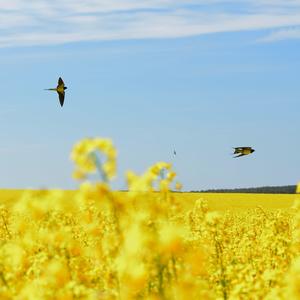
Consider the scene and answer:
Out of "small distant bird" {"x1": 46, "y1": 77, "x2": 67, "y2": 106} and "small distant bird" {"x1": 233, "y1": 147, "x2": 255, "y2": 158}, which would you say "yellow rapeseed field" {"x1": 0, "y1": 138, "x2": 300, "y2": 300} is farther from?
"small distant bird" {"x1": 46, "y1": 77, "x2": 67, "y2": 106}

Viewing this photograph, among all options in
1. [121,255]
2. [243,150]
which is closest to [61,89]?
[243,150]

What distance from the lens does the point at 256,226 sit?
20844mm

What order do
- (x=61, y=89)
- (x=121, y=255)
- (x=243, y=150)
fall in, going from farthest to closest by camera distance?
(x=61, y=89) < (x=243, y=150) < (x=121, y=255)

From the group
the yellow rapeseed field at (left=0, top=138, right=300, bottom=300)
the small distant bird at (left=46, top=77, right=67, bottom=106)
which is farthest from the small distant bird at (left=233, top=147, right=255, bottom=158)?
the small distant bird at (left=46, top=77, right=67, bottom=106)

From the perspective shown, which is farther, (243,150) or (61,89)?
(61,89)

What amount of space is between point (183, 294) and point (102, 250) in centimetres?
235

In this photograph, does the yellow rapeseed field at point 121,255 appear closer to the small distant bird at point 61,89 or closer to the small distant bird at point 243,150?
→ the small distant bird at point 243,150

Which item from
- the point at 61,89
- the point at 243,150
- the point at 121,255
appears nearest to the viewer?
the point at 121,255

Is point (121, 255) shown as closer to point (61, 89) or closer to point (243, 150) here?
point (243, 150)

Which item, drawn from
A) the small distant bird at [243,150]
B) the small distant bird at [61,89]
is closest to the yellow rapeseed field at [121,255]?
the small distant bird at [243,150]

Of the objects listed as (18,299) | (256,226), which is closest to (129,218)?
(18,299)

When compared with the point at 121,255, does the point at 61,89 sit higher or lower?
higher

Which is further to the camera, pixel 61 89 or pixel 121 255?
pixel 61 89

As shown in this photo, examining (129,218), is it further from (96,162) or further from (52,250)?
(52,250)
